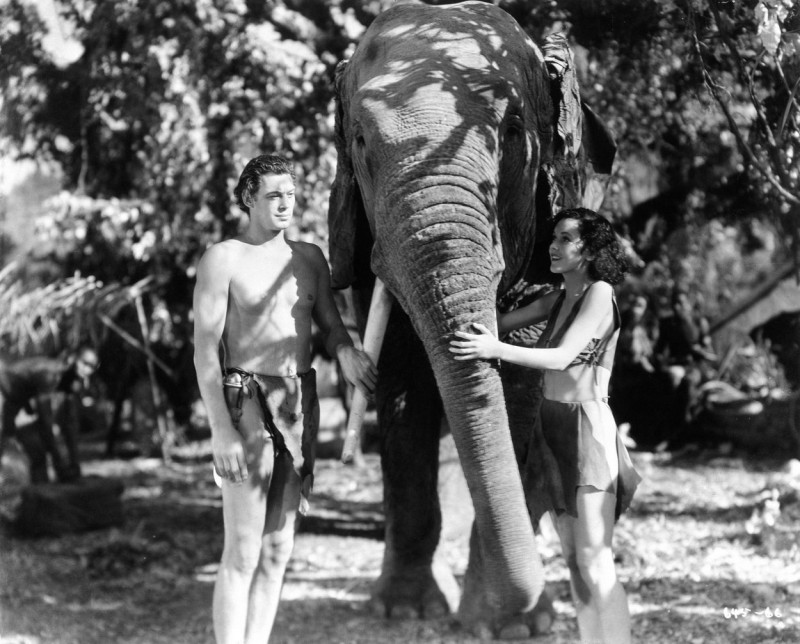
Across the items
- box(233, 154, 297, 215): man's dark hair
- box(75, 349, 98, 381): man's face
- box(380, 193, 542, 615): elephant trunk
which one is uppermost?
box(233, 154, 297, 215): man's dark hair

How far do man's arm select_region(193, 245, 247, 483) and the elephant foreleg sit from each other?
155 centimetres

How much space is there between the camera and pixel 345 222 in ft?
15.6

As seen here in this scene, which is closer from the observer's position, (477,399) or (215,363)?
(477,399)

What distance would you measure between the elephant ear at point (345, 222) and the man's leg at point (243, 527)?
1.12m

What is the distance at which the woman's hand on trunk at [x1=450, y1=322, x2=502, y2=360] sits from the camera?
11.9ft

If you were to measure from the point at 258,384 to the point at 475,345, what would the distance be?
2.69 feet

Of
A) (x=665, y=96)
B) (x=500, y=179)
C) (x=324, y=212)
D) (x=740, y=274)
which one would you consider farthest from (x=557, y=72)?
(x=740, y=274)

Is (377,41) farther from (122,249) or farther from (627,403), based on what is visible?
(627,403)

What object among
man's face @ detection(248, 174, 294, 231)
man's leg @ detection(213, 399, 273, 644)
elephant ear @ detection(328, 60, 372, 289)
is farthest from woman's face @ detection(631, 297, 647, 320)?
man's leg @ detection(213, 399, 273, 644)

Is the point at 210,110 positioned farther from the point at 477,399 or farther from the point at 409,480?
the point at 477,399

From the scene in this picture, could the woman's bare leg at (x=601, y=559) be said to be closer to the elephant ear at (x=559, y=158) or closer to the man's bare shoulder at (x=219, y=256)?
the elephant ear at (x=559, y=158)

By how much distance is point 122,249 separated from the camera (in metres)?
8.16

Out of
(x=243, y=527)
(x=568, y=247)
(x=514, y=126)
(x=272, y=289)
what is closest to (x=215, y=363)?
(x=272, y=289)

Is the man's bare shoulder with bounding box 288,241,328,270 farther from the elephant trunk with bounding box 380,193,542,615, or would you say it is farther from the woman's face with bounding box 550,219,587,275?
the woman's face with bounding box 550,219,587,275
